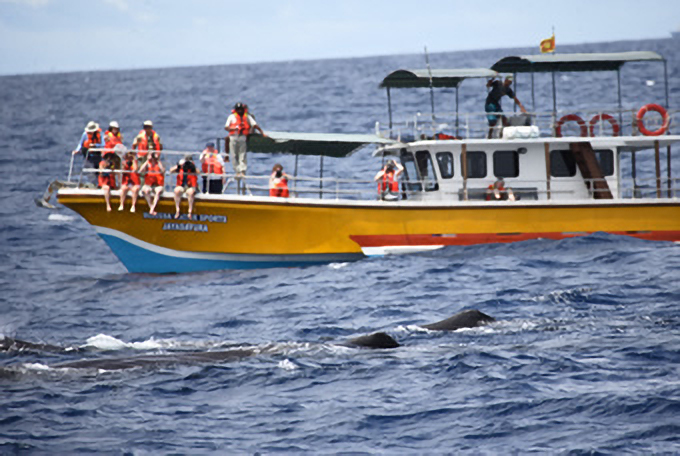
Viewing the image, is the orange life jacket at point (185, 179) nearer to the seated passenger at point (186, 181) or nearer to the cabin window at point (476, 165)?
the seated passenger at point (186, 181)

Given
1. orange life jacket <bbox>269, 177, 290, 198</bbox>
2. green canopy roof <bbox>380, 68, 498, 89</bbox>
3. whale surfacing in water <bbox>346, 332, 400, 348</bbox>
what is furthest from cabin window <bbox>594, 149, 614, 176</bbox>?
whale surfacing in water <bbox>346, 332, 400, 348</bbox>

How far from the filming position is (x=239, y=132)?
87.7ft

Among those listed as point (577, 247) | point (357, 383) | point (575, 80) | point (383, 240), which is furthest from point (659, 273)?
point (575, 80)

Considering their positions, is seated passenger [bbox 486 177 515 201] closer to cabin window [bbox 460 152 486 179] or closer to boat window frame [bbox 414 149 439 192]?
cabin window [bbox 460 152 486 179]

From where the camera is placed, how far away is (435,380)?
15.8 m

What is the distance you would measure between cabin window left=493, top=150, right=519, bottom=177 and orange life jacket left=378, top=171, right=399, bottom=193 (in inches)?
101

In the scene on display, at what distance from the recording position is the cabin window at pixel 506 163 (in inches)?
1078

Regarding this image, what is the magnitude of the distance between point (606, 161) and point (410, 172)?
16.6 ft

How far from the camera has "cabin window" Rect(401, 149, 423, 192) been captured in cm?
2773

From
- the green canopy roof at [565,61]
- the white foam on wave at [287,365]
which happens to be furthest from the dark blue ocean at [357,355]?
the green canopy roof at [565,61]

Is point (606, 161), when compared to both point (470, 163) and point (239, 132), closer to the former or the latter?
point (470, 163)

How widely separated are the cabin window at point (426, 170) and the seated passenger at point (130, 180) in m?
7.12

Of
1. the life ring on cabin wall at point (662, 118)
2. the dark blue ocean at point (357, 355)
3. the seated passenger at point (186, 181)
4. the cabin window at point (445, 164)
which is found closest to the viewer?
→ the dark blue ocean at point (357, 355)

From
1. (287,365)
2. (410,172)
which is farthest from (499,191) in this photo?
(287,365)
